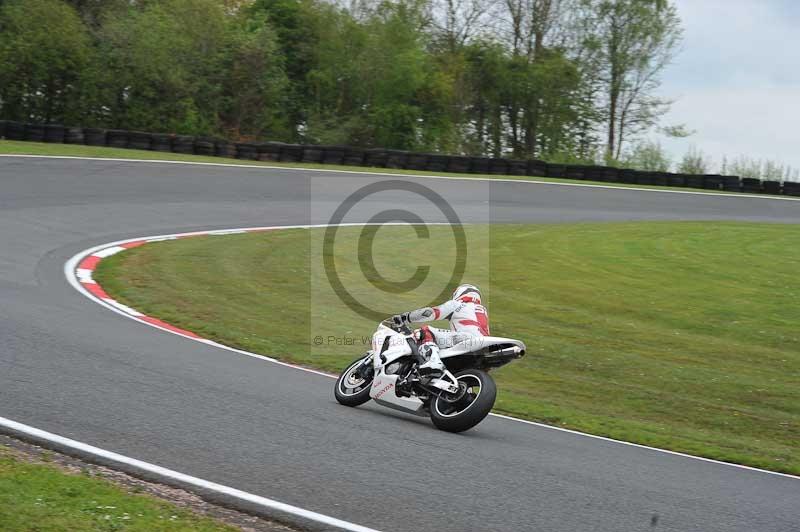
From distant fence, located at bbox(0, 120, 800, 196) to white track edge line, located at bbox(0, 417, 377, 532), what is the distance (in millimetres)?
25197

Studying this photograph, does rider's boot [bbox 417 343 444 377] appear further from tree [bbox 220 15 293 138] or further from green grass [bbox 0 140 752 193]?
tree [bbox 220 15 293 138]

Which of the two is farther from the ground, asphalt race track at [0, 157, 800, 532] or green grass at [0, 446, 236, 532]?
green grass at [0, 446, 236, 532]

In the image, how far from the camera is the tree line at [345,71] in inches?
1508

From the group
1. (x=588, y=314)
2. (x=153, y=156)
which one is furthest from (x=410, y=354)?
(x=153, y=156)

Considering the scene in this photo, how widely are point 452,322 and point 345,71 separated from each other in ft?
132

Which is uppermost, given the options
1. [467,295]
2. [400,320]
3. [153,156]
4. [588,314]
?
[153,156]

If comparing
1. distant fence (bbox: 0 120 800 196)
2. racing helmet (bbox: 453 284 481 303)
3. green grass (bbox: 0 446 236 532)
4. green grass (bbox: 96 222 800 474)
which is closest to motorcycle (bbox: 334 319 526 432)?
racing helmet (bbox: 453 284 481 303)

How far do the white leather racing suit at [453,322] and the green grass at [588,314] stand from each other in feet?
4.69

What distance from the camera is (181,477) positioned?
239 inches

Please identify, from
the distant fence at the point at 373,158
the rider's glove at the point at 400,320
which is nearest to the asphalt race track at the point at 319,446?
the rider's glove at the point at 400,320

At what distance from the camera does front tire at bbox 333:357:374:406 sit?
8.76m

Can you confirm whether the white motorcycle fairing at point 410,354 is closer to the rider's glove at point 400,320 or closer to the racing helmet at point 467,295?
the rider's glove at point 400,320

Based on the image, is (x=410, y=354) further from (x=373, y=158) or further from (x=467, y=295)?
(x=373, y=158)

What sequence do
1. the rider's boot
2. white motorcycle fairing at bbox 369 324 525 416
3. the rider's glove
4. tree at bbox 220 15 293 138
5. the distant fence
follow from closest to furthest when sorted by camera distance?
white motorcycle fairing at bbox 369 324 525 416 → the rider's boot → the rider's glove → the distant fence → tree at bbox 220 15 293 138
